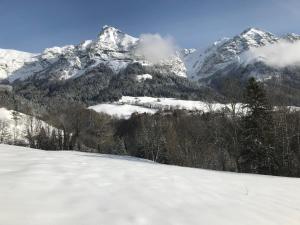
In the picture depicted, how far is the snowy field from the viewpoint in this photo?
25.4 feet

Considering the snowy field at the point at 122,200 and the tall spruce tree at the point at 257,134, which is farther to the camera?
the tall spruce tree at the point at 257,134

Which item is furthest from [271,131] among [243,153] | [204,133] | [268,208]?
[268,208]

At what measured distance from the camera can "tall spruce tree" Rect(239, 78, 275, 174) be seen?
123 ft

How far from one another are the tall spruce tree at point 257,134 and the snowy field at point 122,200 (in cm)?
2476

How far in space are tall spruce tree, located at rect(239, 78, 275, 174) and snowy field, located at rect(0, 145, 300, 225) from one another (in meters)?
24.8

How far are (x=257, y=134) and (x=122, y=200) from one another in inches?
1240

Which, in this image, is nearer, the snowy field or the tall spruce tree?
the snowy field

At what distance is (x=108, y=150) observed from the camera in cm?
9712

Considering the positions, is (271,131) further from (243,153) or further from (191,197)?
(191,197)

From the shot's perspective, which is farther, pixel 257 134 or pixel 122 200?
pixel 257 134

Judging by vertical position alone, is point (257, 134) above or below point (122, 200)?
above

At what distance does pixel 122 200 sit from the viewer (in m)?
9.10

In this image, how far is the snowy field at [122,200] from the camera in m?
7.73

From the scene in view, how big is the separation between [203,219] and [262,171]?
30.4 meters
